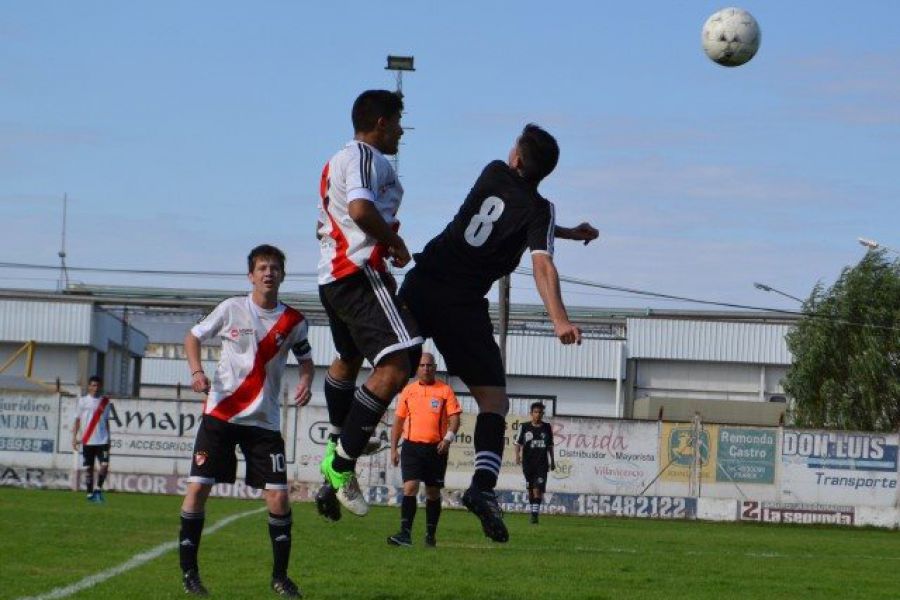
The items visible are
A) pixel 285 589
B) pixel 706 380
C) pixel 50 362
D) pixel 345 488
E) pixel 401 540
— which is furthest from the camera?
pixel 706 380

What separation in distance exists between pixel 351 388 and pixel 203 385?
122 centimetres

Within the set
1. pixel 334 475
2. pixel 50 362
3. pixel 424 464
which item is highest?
pixel 50 362

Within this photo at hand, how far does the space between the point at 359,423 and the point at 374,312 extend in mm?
738

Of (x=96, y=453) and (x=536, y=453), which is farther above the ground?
(x=536, y=453)

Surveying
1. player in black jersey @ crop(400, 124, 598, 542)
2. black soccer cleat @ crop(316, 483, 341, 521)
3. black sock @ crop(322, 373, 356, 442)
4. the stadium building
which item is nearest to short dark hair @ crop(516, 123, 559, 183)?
player in black jersey @ crop(400, 124, 598, 542)

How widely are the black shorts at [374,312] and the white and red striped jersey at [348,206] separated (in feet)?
0.18

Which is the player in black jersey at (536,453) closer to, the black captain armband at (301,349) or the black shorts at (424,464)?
the black shorts at (424,464)

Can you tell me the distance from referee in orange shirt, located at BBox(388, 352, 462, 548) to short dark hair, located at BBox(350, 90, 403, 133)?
9119mm

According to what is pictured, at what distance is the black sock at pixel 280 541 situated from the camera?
32.1 feet

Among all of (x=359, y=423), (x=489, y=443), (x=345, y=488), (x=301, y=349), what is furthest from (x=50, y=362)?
(x=359, y=423)

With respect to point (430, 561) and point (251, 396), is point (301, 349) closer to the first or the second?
point (251, 396)

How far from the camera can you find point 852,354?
49594mm

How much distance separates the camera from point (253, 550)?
14188 mm

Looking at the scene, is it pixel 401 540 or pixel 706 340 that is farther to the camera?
pixel 706 340
